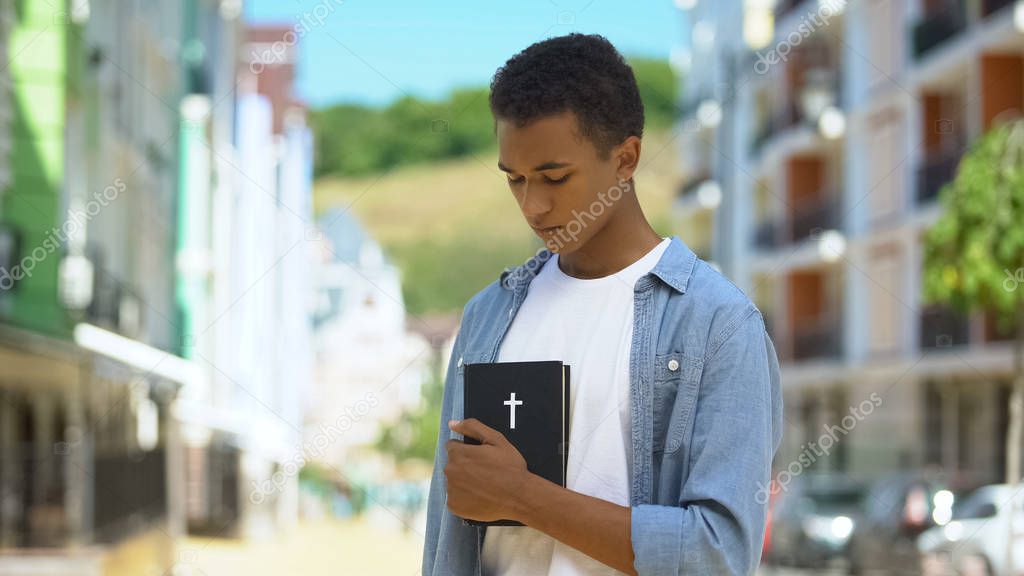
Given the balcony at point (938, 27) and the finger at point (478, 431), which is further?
the balcony at point (938, 27)

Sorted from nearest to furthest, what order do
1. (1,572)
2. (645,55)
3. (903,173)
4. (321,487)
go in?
(1,572) < (903,173) < (321,487) < (645,55)

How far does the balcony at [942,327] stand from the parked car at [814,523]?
562 cm

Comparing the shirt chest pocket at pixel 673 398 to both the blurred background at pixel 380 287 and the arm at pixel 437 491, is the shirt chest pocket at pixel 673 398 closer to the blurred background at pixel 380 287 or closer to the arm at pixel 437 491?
the arm at pixel 437 491

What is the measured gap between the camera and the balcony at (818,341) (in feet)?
107

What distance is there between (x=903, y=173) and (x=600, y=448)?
88.7 feet

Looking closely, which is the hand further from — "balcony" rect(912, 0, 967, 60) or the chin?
"balcony" rect(912, 0, 967, 60)

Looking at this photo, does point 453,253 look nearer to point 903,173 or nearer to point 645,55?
point 645,55

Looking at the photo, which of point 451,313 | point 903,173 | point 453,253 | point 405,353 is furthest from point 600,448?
point 453,253

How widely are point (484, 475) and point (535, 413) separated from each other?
0.11m

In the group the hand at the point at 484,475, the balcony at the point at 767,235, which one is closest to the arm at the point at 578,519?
the hand at the point at 484,475

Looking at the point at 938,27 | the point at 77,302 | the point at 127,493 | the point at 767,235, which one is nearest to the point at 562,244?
the point at 77,302

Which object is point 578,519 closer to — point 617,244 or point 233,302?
point 617,244

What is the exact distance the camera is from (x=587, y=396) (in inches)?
76.4

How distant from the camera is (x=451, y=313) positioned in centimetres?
9281
